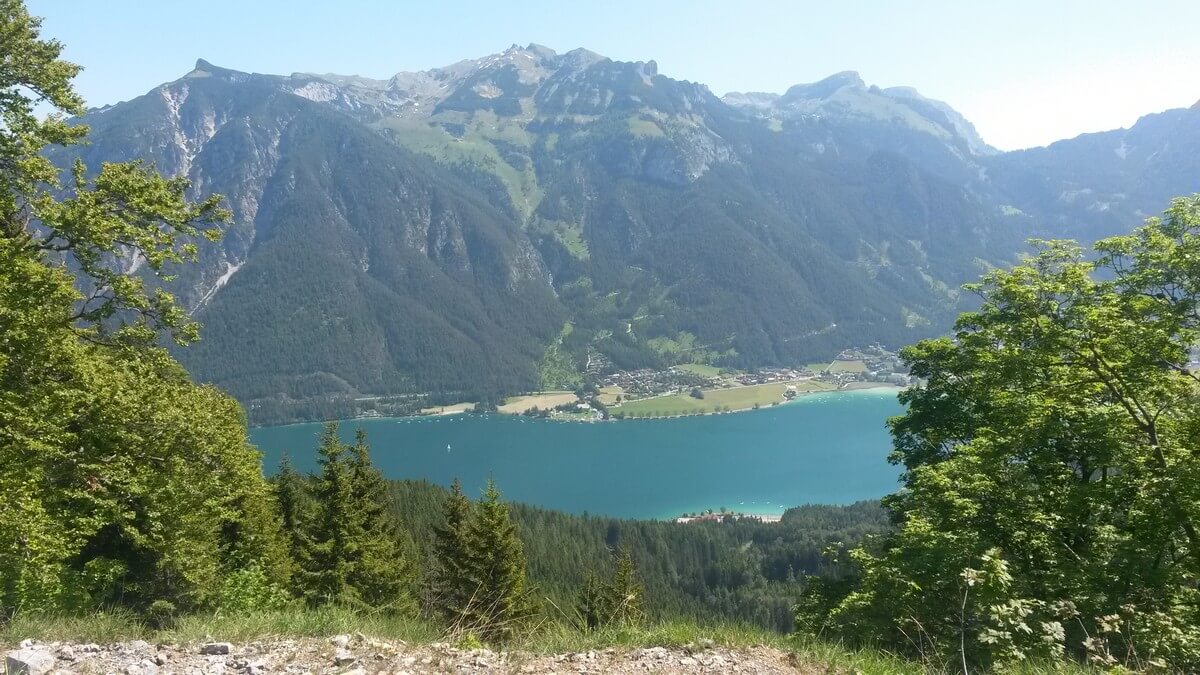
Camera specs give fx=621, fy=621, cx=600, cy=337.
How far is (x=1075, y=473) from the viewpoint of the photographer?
9844 mm

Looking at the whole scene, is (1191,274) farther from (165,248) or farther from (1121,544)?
(165,248)

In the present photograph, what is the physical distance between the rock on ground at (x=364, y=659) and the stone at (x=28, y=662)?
2cm

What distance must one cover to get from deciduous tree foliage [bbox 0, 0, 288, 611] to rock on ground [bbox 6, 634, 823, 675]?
169 inches

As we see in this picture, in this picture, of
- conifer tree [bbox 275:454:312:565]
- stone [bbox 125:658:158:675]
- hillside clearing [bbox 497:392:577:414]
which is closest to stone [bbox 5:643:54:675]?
stone [bbox 125:658:158:675]

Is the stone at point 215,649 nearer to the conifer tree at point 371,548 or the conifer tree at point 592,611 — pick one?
the conifer tree at point 592,611

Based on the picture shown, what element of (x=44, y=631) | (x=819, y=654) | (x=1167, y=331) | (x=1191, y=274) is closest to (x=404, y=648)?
(x=44, y=631)

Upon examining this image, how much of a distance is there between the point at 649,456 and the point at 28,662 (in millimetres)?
130245

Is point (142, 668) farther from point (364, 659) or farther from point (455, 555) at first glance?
point (455, 555)

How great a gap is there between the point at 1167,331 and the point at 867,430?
149 meters

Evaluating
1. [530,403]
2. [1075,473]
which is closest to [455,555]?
[1075,473]

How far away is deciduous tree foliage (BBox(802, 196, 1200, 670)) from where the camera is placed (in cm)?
677

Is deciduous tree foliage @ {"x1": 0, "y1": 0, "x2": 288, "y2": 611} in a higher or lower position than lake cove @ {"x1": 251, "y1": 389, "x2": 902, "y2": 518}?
higher

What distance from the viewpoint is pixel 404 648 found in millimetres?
4977

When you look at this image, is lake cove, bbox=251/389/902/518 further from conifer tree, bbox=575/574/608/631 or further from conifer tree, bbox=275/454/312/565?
conifer tree, bbox=575/574/608/631
